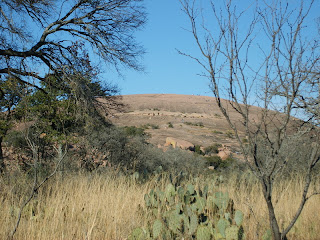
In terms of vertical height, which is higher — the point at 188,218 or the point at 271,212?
the point at 271,212

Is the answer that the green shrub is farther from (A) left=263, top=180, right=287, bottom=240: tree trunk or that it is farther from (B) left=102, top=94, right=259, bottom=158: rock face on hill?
(A) left=263, top=180, right=287, bottom=240: tree trunk

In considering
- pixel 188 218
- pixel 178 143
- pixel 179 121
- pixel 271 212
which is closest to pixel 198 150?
pixel 178 143

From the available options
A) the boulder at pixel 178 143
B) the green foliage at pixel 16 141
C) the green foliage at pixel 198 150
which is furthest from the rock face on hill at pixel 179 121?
the green foliage at pixel 16 141

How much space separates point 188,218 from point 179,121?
43556mm

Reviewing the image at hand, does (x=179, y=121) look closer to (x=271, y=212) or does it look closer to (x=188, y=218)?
(x=188, y=218)

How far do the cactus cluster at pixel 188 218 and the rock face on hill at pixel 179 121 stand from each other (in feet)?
5.70

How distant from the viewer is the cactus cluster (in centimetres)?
347

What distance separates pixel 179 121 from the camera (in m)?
47.2

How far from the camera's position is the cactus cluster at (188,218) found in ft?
11.4

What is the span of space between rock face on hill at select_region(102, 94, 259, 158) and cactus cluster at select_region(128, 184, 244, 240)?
1.74 meters

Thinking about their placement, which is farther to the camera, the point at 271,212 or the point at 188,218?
the point at 188,218

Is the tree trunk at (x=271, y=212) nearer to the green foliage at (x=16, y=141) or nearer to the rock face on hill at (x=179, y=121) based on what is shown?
the rock face on hill at (x=179, y=121)

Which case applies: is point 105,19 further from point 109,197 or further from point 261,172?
point 261,172

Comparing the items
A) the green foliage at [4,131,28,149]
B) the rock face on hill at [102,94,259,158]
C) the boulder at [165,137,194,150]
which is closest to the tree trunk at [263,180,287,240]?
the rock face on hill at [102,94,259,158]
